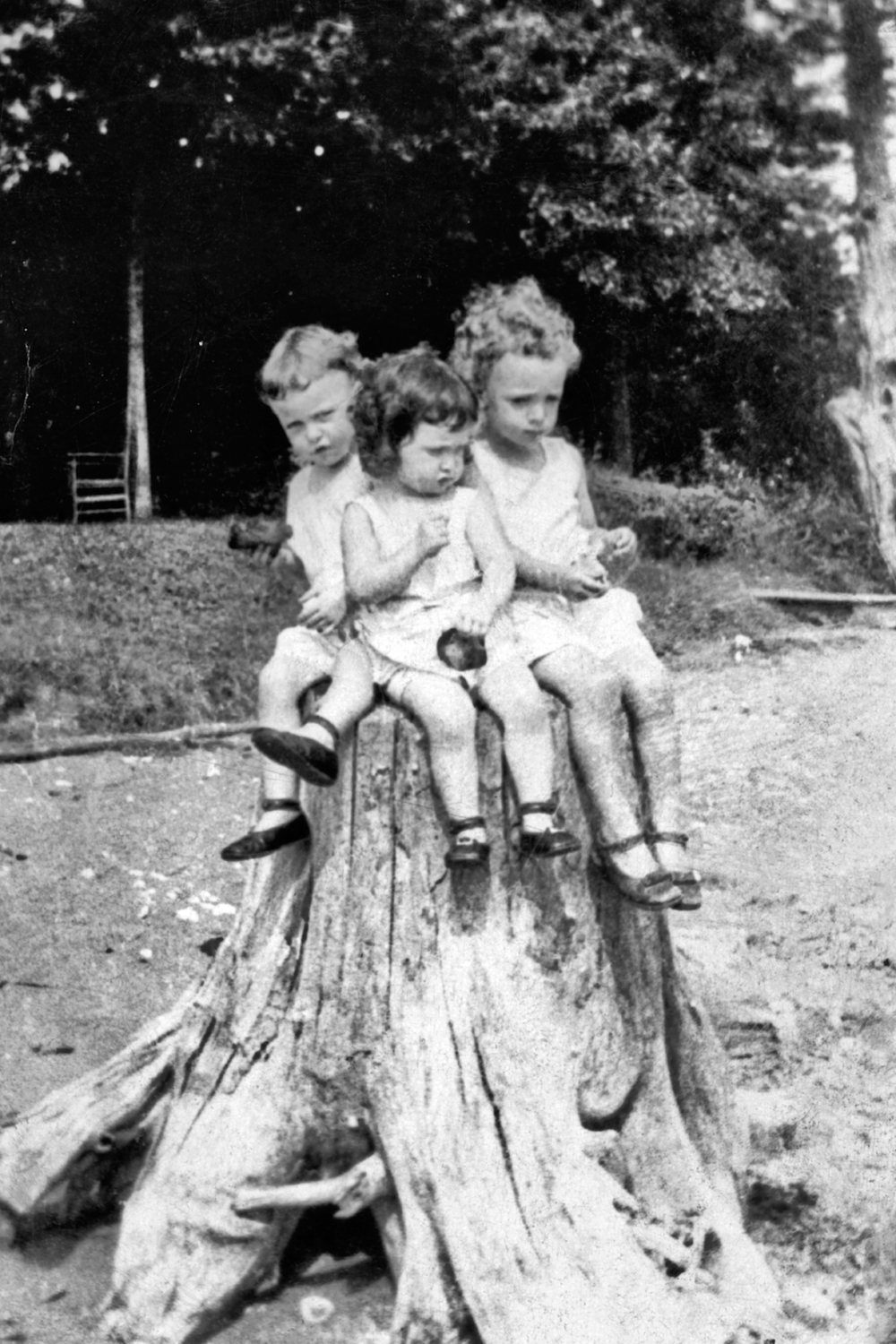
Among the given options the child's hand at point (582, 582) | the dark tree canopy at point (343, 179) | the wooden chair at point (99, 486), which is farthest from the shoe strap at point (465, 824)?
the wooden chair at point (99, 486)

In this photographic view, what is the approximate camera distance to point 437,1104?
3086 millimetres

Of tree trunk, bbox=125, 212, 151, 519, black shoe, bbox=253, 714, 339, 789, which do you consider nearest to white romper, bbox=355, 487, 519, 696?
black shoe, bbox=253, 714, 339, 789

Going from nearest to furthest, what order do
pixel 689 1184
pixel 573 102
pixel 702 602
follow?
pixel 689 1184 → pixel 573 102 → pixel 702 602

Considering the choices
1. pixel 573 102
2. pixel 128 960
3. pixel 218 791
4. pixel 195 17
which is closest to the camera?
pixel 195 17

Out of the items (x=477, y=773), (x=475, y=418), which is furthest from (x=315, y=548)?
(x=477, y=773)

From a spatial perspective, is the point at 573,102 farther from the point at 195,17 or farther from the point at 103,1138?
the point at 103,1138

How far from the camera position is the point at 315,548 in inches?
138

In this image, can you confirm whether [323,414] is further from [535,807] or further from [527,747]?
[535,807]

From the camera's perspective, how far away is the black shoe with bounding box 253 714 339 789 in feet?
9.58

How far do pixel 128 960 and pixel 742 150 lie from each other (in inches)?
129

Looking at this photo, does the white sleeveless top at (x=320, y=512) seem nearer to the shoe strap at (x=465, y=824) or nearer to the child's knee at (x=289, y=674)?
the child's knee at (x=289, y=674)

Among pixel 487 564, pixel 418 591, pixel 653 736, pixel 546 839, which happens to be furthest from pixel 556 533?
pixel 546 839

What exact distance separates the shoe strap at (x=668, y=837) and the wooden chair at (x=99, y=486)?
2.30 meters

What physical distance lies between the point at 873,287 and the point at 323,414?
6.98 feet
